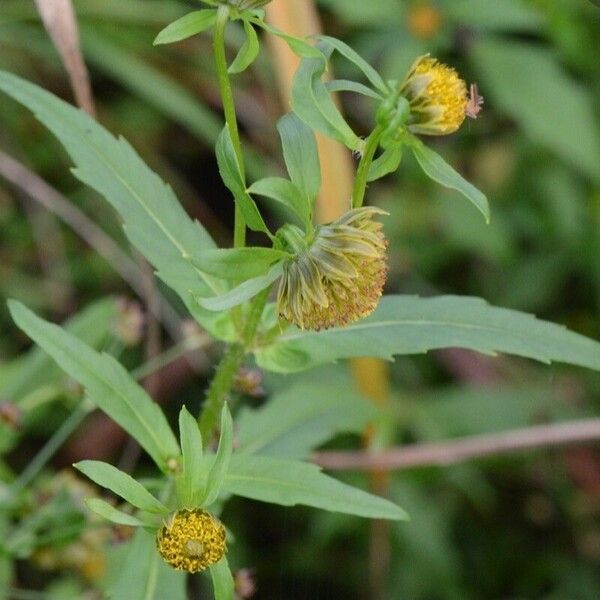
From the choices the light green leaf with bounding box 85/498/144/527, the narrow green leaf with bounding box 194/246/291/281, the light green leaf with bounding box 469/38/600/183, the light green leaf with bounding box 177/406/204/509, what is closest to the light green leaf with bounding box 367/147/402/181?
the narrow green leaf with bounding box 194/246/291/281

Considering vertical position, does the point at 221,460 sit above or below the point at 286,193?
below

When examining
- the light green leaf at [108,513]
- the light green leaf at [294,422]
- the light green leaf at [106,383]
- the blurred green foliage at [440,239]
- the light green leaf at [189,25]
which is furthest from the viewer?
the blurred green foliage at [440,239]

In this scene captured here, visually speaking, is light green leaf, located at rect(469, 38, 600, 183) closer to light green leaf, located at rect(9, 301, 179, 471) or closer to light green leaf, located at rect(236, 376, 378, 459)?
light green leaf, located at rect(236, 376, 378, 459)

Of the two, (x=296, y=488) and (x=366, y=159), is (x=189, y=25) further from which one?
(x=296, y=488)

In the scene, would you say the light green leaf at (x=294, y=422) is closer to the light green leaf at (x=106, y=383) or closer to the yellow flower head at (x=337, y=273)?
the light green leaf at (x=106, y=383)

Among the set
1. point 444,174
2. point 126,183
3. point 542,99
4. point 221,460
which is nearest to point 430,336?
point 444,174

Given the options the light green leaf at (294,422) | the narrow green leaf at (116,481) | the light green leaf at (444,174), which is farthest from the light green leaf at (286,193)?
the light green leaf at (294,422)
